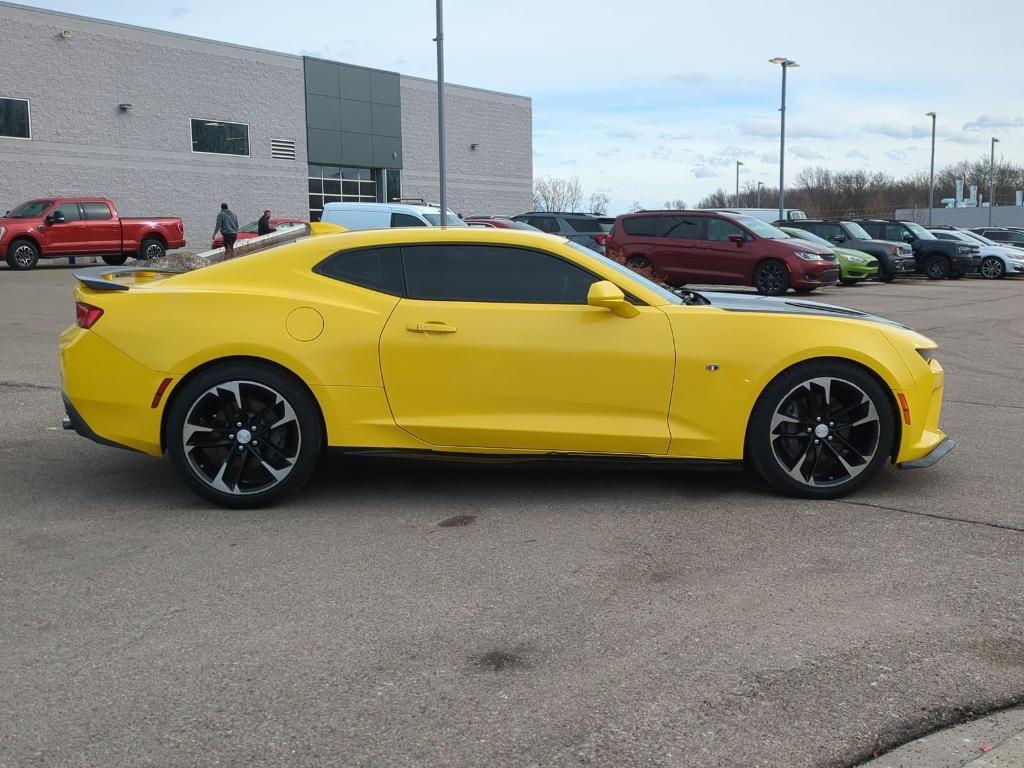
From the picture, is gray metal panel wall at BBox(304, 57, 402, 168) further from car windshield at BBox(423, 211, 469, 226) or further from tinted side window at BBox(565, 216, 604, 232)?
car windshield at BBox(423, 211, 469, 226)

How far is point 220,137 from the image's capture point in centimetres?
3997

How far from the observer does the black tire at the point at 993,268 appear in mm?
29203

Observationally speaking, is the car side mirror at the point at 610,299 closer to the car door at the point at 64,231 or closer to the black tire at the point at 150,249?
the car door at the point at 64,231

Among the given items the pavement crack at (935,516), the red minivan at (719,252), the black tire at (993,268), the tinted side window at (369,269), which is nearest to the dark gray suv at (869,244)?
the black tire at (993,268)

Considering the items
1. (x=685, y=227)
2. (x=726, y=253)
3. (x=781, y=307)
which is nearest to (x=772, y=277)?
(x=726, y=253)

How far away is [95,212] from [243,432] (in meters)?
26.0

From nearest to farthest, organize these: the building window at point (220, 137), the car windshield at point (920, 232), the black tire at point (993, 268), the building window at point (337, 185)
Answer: the black tire at point (993, 268) < the car windshield at point (920, 232) < the building window at point (220, 137) < the building window at point (337, 185)

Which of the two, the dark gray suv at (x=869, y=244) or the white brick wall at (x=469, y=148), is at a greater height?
the white brick wall at (x=469, y=148)

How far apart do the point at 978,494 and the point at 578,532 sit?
2253mm

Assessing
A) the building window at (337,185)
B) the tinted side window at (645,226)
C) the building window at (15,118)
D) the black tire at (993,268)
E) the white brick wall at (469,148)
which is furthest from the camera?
the white brick wall at (469,148)

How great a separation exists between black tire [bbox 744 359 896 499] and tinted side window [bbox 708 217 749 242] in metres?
15.9

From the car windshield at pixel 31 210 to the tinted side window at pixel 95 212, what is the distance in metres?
0.92

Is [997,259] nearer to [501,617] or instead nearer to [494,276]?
[494,276]

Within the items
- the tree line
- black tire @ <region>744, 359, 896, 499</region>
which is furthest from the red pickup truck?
the tree line
